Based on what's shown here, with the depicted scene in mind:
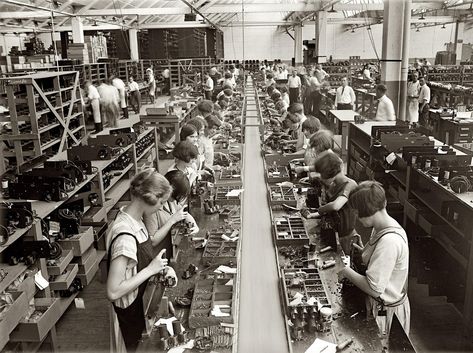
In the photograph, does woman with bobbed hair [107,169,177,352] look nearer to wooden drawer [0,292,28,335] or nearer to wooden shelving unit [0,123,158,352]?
wooden drawer [0,292,28,335]

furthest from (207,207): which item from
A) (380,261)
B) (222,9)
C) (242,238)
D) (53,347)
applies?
(222,9)

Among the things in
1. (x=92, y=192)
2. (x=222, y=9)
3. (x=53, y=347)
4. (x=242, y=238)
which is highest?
(x=222, y=9)

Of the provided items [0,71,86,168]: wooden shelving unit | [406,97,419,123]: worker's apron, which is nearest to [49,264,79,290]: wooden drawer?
[0,71,86,168]: wooden shelving unit

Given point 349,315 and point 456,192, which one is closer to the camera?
point 349,315

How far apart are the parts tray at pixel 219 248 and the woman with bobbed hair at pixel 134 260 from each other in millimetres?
526

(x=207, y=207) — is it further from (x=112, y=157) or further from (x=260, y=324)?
(x=112, y=157)

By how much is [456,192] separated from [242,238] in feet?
9.67

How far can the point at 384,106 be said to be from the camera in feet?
30.5

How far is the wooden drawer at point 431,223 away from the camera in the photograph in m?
5.22

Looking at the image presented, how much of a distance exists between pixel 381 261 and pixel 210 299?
1001 millimetres

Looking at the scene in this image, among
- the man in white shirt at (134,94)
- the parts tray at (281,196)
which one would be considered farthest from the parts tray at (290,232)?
the man in white shirt at (134,94)

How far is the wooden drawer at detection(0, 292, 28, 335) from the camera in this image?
3.21 m

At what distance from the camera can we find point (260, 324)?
87.1 inches

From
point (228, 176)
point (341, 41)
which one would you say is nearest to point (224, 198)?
point (228, 176)
